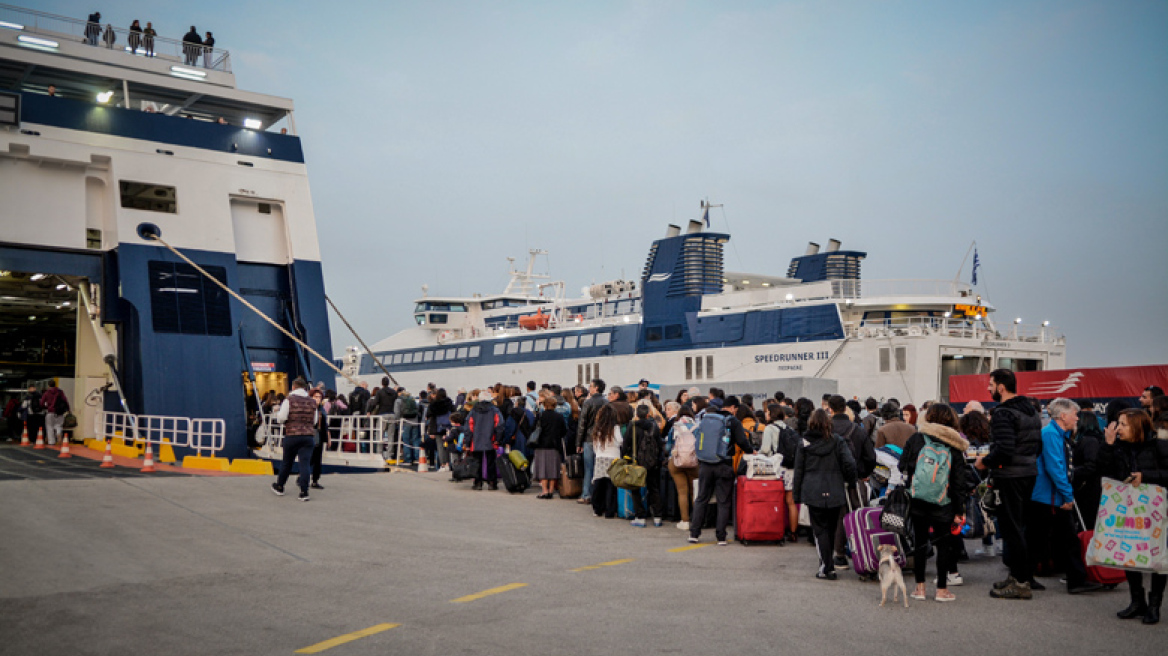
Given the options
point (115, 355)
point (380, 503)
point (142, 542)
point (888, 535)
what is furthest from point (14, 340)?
point (888, 535)

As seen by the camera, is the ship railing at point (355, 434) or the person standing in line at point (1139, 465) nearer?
the person standing in line at point (1139, 465)

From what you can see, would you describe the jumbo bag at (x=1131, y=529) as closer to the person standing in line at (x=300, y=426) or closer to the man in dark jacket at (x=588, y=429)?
the man in dark jacket at (x=588, y=429)

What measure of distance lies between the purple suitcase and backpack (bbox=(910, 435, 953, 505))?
706mm

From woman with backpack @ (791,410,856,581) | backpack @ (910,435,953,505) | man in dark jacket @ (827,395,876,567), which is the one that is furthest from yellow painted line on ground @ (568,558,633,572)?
backpack @ (910,435,953,505)

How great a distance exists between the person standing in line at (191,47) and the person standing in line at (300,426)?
11.9m

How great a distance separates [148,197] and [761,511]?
1541 cm

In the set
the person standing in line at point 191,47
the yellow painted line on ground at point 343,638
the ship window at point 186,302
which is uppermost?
the person standing in line at point 191,47

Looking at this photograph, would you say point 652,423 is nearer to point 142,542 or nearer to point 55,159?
point 142,542

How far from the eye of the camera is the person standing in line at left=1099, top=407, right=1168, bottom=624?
21.1ft

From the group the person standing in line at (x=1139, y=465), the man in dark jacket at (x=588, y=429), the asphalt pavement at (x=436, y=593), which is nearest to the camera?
the asphalt pavement at (x=436, y=593)

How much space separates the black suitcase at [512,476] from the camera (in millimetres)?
14477

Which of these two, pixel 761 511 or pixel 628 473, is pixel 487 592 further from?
pixel 628 473

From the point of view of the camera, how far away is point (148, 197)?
1928 cm

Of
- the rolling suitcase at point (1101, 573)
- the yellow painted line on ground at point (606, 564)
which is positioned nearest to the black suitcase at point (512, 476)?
the yellow painted line on ground at point (606, 564)
